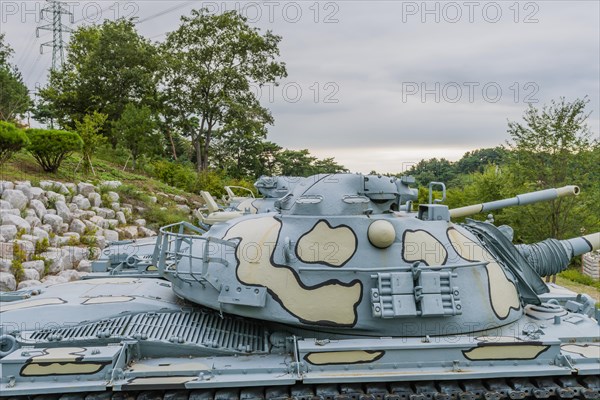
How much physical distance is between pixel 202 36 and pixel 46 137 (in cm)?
1372

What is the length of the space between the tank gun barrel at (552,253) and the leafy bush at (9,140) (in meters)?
15.8

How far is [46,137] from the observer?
19.0 metres

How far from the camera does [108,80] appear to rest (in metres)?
33.7

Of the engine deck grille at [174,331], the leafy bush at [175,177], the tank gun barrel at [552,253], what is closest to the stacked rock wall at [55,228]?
the leafy bush at [175,177]

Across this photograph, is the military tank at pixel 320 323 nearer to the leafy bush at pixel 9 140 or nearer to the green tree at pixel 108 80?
the leafy bush at pixel 9 140

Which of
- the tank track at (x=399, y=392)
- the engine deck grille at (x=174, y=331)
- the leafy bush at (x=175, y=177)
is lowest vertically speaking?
the tank track at (x=399, y=392)

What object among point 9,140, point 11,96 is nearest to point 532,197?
point 9,140

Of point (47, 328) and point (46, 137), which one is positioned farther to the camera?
point (46, 137)

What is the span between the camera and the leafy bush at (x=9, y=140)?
693 inches

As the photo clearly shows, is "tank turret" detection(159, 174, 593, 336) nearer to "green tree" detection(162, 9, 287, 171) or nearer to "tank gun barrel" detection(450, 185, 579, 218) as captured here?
"tank gun barrel" detection(450, 185, 579, 218)

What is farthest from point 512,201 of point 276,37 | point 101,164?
point 276,37

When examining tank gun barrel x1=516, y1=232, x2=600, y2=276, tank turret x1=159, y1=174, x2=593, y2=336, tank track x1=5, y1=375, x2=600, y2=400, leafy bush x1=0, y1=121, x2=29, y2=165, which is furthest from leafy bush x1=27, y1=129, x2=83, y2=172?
tank gun barrel x1=516, y1=232, x2=600, y2=276

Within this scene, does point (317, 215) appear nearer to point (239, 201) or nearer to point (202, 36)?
point (239, 201)

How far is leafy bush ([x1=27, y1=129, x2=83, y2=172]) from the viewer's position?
1897 cm
